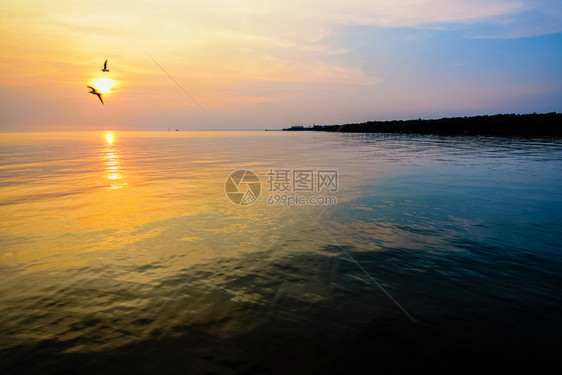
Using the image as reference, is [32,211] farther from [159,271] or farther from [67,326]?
[67,326]

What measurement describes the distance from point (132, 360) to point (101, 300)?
9.35ft

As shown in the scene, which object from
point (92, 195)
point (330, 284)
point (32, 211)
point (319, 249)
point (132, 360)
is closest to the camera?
point (132, 360)

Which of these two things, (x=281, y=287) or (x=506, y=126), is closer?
(x=281, y=287)

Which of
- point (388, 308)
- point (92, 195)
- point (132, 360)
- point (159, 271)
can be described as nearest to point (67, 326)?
point (132, 360)

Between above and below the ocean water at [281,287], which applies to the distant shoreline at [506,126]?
above

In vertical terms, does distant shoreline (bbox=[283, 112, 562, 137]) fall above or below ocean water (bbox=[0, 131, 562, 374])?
above

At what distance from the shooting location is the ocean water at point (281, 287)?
616 centimetres

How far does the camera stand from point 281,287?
885 cm

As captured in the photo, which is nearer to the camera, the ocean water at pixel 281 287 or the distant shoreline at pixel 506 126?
the ocean water at pixel 281 287

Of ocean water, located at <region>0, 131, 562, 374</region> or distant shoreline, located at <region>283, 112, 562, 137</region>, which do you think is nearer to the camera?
ocean water, located at <region>0, 131, 562, 374</region>

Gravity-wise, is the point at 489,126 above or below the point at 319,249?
above

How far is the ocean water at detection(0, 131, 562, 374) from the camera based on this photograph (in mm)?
6156

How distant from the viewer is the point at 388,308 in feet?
25.3

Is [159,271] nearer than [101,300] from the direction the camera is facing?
No
